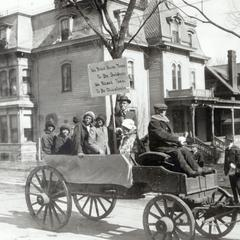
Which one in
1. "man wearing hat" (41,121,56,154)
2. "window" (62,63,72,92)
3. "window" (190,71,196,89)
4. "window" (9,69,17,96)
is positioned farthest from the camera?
"window" (190,71,196,89)

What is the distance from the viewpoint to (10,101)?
30.3 m

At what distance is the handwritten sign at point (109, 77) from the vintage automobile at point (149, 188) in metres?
1.33

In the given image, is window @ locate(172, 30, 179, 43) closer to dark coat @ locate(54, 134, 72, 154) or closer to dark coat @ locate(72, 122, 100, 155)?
dark coat @ locate(54, 134, 72, 154)

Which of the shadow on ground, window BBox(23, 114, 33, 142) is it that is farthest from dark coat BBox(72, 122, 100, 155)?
window BBox(23, 114, 33, 142)

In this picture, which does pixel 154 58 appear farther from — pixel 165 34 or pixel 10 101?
pixel 10 101

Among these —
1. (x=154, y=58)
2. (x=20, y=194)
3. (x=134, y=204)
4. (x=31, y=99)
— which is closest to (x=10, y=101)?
(x=31, y=99)

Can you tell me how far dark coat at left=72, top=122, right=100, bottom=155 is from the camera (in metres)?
8.20

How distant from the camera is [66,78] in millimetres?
28984

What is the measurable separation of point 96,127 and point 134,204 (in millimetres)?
3377

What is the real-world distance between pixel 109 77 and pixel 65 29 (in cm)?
2130

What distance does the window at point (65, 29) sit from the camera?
28.5m

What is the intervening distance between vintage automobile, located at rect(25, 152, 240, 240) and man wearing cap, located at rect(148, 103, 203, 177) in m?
0.15

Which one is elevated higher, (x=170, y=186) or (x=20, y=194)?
(x=170, y=186)

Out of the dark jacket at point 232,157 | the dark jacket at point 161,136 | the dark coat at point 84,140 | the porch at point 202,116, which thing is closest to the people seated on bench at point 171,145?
the dark jacket at point 161,136
